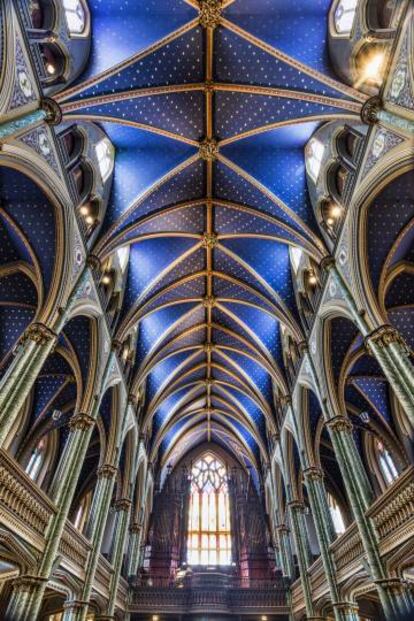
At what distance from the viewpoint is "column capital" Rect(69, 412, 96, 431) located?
12.6m

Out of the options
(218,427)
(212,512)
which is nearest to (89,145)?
(218,427)

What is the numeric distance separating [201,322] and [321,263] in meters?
9.53

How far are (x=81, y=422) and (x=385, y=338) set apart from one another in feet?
31.9

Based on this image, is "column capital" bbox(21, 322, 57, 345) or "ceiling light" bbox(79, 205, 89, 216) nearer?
"column capital" bbox(21, 322, 57, 345)

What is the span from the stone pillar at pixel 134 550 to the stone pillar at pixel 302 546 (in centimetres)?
870

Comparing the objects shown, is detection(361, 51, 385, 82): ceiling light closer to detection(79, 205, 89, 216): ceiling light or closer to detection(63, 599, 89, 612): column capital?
detection(79, 205, 89, 216): ceiling light

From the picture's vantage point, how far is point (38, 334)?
10164mm

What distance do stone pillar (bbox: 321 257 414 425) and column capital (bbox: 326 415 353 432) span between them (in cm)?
337

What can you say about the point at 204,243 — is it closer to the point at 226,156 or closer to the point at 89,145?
the point at 226,156

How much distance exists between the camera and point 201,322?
70.6 feet

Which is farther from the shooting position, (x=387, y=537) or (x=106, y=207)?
(x=106, y=207)

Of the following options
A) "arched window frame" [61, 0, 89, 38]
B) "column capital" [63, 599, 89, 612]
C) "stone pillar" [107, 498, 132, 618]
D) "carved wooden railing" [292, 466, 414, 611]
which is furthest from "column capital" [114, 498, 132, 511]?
"arched window frame" [61, 0, 89, 38]

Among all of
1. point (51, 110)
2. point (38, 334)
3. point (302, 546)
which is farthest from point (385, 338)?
point (302, 546)

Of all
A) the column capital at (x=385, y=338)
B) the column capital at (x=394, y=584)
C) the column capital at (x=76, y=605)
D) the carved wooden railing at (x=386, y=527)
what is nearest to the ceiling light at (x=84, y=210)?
the column capital at (x=385, y=338)
